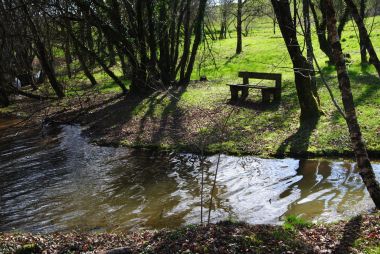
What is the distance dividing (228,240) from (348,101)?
10.5 feet

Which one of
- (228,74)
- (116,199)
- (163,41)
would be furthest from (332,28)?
(228,74)

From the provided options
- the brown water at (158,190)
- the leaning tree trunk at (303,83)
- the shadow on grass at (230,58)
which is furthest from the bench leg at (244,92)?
the shadow on grass at (230,58)

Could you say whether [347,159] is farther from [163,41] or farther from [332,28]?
[163,41]

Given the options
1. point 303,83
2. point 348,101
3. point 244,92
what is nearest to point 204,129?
point 303,83

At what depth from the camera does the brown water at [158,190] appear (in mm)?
9266

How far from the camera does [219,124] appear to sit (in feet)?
51.7

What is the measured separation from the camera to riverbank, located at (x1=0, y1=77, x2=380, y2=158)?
42.9 ft

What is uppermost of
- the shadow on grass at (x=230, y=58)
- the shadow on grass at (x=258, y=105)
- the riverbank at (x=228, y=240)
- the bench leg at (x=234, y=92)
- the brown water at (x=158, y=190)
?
the shadow on grass at (x=230, y=58)

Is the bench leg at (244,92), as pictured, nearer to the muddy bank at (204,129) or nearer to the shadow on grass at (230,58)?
the muddy bank at (204,129)

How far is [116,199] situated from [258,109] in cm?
852

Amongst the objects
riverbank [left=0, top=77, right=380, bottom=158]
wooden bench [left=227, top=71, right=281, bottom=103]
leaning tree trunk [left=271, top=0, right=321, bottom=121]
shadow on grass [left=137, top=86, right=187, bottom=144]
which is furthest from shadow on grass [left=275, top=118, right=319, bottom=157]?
shadow on grass [left=137, top=86, right=187, bottom=144]

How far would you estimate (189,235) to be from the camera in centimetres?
738

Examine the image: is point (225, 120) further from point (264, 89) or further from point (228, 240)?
point (228, 240)

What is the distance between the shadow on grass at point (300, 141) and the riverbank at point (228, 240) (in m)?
4.70
